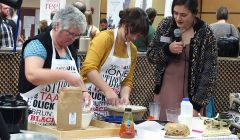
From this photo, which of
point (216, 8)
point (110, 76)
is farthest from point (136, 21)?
point (216, 8)

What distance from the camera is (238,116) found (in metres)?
3.33

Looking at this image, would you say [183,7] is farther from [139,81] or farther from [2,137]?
[2,137]

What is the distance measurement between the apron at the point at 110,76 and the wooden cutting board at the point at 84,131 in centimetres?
53

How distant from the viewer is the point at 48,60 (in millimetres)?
2977

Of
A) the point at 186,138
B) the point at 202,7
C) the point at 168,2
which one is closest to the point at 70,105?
the point at 186,138

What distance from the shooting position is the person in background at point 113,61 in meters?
3.33

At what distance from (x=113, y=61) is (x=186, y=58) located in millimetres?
547

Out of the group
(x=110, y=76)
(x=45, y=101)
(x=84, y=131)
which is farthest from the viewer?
(x=110, y=76)

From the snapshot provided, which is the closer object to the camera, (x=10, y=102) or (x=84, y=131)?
(x=10, y=102)

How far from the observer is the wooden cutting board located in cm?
267

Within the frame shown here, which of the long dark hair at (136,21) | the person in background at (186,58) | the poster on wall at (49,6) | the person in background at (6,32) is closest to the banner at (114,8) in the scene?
the poster on wall at (49,6)

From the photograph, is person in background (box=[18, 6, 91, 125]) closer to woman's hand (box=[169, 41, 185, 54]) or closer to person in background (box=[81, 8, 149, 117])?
person in background (box=[81, 8, 149, 117])

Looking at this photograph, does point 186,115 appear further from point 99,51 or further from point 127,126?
point 99,51

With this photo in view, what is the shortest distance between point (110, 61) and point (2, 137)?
1994 mm
